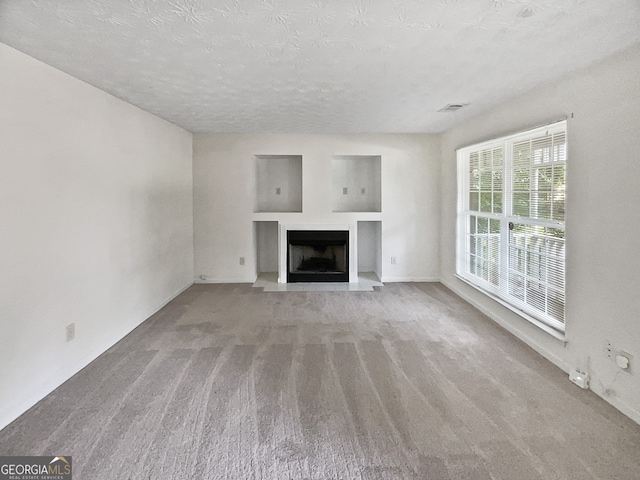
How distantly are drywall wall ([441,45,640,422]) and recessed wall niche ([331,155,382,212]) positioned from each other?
3183 mm

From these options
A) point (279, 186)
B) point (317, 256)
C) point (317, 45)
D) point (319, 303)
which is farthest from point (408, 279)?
point (317, 45)

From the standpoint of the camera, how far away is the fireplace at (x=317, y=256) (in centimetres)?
552

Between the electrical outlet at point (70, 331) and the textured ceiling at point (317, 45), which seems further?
the electrical outlet at point (70, 331)

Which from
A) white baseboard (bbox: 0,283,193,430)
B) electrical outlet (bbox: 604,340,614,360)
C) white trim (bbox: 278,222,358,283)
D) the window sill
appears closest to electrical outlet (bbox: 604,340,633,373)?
electrical outlet (bbox: 604,340,614,360)

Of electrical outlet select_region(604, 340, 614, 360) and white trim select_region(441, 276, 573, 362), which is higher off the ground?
electrical outlet select_region(604, 340, 614, 360)

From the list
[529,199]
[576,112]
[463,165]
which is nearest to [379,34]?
[576,112]

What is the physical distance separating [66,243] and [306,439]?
2.23 metres

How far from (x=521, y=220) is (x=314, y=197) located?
299 centimetres

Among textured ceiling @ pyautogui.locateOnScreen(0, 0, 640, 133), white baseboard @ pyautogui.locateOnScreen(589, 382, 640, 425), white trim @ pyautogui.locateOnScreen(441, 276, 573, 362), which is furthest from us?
white trim @ pyautogui.locateOnScreen(441, 276, 573, 362)

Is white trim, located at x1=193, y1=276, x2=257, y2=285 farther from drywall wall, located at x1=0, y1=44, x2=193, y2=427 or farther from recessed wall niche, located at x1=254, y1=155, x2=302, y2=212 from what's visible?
drywall wall, located at x1=0, y1=44, x2=193, y2=427

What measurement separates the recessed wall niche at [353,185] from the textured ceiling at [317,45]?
2.56m

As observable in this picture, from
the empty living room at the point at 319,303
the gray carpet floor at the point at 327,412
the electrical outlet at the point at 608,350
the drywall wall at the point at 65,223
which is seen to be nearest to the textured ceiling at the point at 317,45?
the empty living room at the point at 319,303

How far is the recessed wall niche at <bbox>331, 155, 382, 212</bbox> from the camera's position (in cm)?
598

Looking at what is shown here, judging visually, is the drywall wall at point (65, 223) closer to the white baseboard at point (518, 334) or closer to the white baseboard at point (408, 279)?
the white baseboard at point (408, 279)
